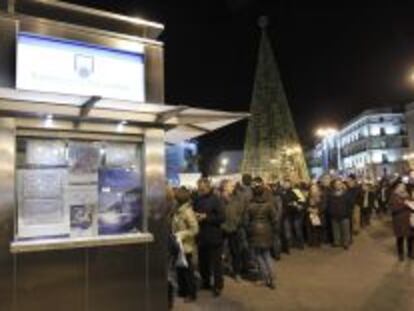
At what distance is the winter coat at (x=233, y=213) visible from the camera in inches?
464

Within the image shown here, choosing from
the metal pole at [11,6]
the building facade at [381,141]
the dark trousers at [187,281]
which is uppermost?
the building facade at [381,141]

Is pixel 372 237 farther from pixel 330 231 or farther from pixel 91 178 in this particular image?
pixel 91 178

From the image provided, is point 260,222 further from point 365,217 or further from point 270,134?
point 270,134

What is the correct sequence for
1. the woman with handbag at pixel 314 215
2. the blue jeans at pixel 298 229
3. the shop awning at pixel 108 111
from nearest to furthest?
1. the shop awning at pixel 108 111
2. the blue jeans at pixel 298 229
3. the woman with handbag at pixel 314 215

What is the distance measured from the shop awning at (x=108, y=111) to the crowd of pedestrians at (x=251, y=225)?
5.57 feet

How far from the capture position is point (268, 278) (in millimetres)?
10672

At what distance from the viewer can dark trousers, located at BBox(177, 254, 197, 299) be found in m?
9.63

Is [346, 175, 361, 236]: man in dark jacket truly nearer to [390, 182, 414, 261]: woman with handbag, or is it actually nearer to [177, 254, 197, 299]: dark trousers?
[390, 182, 414, 261]: woman with handbag

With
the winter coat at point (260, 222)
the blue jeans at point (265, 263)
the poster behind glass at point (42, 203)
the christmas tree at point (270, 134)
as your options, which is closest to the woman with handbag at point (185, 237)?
the winter coat at point (260, 222)

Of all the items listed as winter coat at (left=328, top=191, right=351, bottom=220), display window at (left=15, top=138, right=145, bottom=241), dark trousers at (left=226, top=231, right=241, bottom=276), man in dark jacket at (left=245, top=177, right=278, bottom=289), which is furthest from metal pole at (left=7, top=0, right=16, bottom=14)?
winter coat at (left=328, top=191, right=351, bottom=220)

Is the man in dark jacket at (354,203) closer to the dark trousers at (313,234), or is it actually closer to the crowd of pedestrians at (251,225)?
the crowd of pedestrians at (251,225)

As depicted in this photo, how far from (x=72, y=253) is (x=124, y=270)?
0.78 m

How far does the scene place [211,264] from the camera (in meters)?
10.5

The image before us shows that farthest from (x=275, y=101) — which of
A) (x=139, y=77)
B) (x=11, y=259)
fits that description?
(x=11, y=259)
